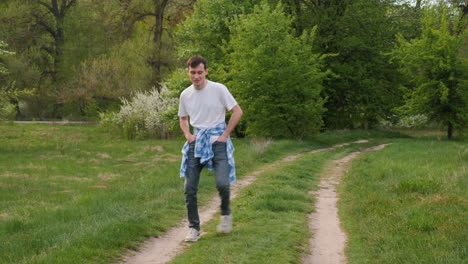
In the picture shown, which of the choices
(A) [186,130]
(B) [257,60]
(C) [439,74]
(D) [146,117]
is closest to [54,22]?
(D) [146,117]

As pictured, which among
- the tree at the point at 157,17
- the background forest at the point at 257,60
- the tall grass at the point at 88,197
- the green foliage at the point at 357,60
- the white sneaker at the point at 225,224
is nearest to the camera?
the tall grass at the point at 88,197

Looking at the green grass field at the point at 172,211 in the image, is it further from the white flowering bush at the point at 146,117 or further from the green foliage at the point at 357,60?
the green foliage at the point at 357,60

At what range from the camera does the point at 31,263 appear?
223 inches

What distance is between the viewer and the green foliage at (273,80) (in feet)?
81.9

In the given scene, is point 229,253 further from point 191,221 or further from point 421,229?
point 421,229

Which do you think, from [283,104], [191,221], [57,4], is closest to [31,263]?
[191,221]

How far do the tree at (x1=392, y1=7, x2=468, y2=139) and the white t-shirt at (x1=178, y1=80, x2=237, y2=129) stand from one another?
72.2ft

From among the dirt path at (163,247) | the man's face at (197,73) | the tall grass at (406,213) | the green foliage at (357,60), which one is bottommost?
the dirt path at (163,247)

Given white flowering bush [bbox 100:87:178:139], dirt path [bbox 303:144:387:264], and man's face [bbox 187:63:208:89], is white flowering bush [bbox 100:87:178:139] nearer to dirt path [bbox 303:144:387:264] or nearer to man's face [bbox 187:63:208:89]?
dirt path [bbox 303:144:387:264]

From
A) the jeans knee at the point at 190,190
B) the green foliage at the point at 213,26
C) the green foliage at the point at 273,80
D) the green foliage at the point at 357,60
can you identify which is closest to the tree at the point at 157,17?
the green foliage at the point at 213,26

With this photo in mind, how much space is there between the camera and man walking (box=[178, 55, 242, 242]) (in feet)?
22.1

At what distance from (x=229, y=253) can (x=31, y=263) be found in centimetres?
221

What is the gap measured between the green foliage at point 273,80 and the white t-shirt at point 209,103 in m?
17.9

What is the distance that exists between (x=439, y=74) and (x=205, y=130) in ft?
76.7
